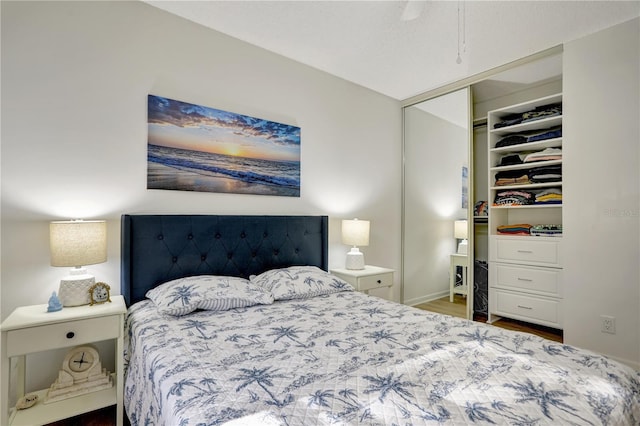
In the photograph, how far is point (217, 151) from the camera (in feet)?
7.89

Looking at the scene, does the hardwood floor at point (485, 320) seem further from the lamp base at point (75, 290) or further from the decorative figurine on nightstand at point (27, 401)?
the decorative figurine on nightstand at point (27, 401)

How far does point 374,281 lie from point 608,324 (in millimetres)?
1677

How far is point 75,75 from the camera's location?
190 centimetres

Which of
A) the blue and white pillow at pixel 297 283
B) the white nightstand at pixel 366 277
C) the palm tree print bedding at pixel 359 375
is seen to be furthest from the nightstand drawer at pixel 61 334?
the white nightstand at pixel 366 277

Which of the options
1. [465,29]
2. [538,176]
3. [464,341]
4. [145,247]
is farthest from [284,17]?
[538,176]

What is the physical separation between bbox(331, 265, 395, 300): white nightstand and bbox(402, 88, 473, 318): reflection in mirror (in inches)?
29.3

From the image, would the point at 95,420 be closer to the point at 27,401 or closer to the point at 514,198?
the point at 27,401

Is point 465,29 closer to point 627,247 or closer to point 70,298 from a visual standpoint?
point 627,247

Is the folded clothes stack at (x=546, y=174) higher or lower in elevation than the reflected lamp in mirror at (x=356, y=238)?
higher

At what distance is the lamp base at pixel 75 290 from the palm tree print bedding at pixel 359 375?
0.27m

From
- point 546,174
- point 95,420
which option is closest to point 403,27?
point 546,174

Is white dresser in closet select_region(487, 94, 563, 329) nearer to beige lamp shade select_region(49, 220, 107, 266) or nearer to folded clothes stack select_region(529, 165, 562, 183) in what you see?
folded clothes stack select_region(529, 165, 562, 183)

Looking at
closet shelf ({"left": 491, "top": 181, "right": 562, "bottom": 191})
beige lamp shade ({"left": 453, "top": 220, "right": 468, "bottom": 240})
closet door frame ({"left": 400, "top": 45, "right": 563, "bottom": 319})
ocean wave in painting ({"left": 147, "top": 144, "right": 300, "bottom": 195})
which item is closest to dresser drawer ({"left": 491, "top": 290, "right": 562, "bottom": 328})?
closet door frame ({"left": 400, "top": 45, "right": 563, "bottom": 319})

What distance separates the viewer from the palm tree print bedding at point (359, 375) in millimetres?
888
